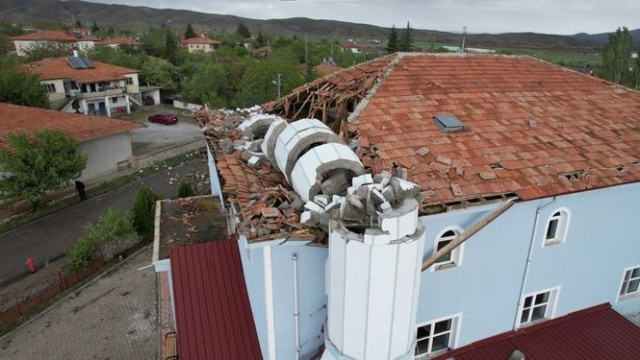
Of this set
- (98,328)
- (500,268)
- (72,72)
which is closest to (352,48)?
(72,72)

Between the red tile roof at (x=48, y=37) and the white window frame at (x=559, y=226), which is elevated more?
the red tile roof at (x=48, y=37)

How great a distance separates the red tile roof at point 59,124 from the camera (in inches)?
978

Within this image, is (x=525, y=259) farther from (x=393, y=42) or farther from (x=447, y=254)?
(x=393, y=42)

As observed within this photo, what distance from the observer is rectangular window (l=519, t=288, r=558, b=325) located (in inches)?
394

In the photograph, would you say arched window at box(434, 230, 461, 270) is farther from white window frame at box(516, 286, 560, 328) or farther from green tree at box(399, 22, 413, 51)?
green tree at box(399, 22, 413, 51)

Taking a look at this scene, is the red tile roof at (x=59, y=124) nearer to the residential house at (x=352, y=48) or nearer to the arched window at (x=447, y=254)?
the arched window at (x=447, y=254)

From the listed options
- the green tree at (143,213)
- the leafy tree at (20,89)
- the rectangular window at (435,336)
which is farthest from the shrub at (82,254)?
the leafy tree at (20,89)

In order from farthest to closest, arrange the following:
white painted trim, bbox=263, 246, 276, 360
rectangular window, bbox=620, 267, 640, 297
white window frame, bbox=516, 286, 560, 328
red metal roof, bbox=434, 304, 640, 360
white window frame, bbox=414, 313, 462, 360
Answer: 1. rectangular window, bbox=620, 267, 640, 297
2. white window frame, bbox=516, 286, 560, 328
3. red metal roof, bbox=434, 304, 640, 360
4. white window frame, bbox=414, 313, 462, 360
5. white painted trim, bbox=263, 246, 276, 360

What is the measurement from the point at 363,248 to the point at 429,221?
8.49ft

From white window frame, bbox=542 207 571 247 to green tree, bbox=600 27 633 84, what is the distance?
161 ft

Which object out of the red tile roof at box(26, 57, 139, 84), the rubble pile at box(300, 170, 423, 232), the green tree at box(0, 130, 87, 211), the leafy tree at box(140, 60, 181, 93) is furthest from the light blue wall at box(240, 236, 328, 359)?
the leafy tree at box(140, 60, 181, 93)

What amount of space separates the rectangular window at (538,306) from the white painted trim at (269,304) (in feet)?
20.4

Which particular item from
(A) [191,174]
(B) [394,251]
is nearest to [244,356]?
(B) [394,251]

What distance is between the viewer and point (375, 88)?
10523 mm
